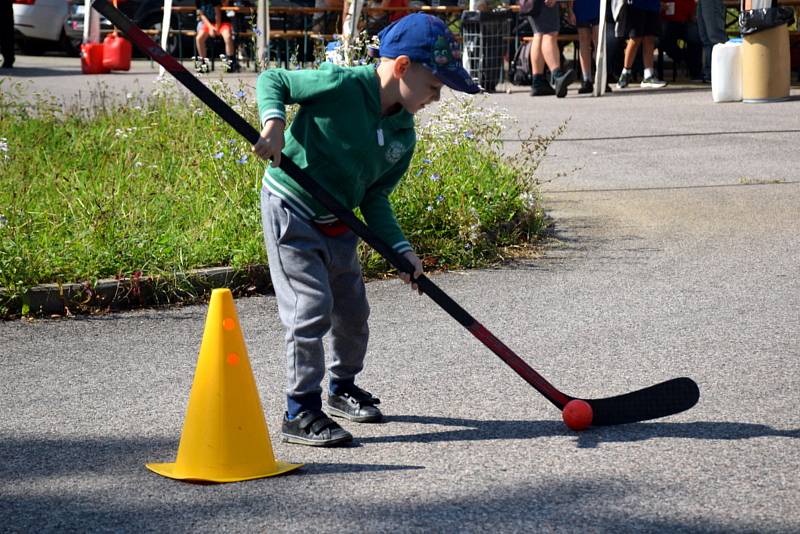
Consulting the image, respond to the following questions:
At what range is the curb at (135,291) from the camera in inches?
224

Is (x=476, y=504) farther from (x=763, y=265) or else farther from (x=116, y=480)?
(x=763, y=265)

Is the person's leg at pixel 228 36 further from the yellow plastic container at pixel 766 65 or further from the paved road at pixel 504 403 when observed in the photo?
the paved road at pixel 504 403

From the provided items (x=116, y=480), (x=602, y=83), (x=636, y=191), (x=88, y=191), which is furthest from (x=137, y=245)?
(x=602, y=83)

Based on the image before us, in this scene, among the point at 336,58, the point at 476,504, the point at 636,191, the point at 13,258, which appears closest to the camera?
the point at 476,504

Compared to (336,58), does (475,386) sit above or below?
below

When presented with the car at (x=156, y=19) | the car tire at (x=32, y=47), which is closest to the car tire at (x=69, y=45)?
the car tire at (x=32, y=47)

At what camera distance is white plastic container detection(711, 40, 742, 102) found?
44.4ft

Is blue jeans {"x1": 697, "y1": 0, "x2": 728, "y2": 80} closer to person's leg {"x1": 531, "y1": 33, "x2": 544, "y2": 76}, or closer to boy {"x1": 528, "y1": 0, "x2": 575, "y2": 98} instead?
boy {"x1": 528, "y1": 0, "x2": 575, "y2": 98}

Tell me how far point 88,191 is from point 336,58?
6.21 feet

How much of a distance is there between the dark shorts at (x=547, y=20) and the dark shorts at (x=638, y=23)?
3.14 feet

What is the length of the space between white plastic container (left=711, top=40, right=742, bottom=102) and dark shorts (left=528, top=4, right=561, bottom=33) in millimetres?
1859

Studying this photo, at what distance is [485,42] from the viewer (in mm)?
16000

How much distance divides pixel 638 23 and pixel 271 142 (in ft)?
39.9

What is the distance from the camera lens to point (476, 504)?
3.41m
